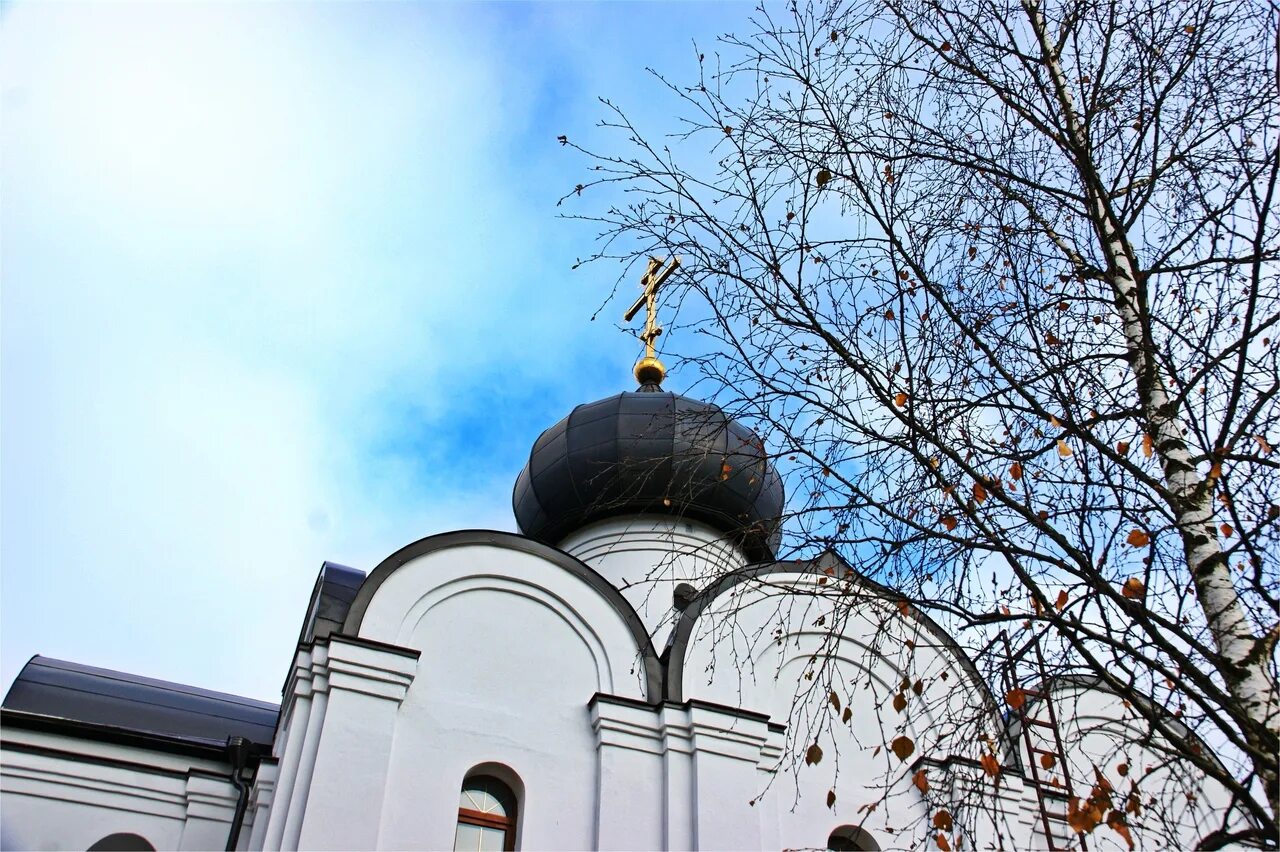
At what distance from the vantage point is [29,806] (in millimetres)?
6688

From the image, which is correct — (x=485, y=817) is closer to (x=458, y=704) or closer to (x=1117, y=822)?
(x=458, y=704)

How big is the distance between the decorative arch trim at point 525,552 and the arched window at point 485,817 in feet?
3.73

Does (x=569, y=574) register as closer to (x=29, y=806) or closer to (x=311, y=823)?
(x=311, y=823)

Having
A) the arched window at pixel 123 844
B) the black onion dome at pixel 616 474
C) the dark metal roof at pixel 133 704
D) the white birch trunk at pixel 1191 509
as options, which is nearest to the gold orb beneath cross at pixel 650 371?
the black onion dome at pixel 616 474

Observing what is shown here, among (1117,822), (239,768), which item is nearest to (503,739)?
(239,768)

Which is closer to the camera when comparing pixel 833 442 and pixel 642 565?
pixel 833 442

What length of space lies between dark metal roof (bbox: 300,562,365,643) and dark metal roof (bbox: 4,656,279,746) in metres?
1.46

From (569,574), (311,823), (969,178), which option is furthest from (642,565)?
(969,178)

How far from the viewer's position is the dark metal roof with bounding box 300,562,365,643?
659cm

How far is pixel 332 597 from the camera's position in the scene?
22.3 ft

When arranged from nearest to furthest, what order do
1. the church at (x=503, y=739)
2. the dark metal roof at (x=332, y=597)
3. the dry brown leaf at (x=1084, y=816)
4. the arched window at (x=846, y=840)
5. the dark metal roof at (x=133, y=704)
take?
the dry brown leaf at (x=1084, y=816)
the church at (x=503, y=739)
the dark metal roof at (x=332, y=597)
the arched window at (x=846, y=840)
the dark metal roof at (x=133, y=704)

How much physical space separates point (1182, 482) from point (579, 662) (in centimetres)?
446

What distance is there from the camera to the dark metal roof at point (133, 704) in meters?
7.77

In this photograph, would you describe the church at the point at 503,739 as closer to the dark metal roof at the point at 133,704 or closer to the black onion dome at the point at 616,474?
the dark metal roof at the point at 133,704
